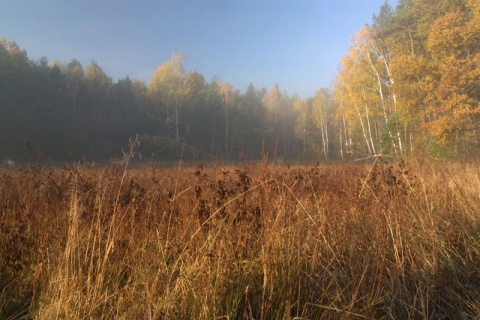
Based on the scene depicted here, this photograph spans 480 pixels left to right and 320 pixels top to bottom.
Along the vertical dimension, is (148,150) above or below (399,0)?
below

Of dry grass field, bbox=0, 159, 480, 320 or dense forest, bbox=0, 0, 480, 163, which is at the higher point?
dense forest, bbox=0, 0, 480, 163

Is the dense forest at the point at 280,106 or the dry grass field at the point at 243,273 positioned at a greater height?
the dense forest at the point at 280,106

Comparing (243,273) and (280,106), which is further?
(280,106)

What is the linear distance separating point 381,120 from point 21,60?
126 feet

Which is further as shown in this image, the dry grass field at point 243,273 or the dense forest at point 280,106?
the dense forest at point 280,106

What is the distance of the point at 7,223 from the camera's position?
122 inches

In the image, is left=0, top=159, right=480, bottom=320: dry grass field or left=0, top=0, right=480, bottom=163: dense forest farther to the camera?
left=0, top=0, right=480, bottom=163: dense forest

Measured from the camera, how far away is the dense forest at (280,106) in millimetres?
13523

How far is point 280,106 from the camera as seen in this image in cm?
5084

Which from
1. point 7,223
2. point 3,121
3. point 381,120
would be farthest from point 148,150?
point 7,223

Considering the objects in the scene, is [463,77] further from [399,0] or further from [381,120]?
[399,0]

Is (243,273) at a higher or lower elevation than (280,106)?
lower

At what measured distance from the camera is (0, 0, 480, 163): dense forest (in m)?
13.5

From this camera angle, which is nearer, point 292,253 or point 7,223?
point 292,253
